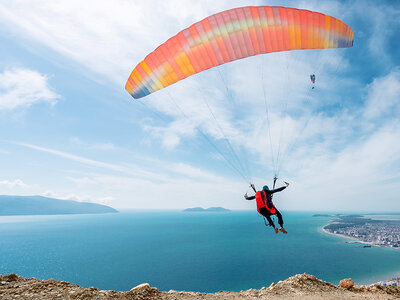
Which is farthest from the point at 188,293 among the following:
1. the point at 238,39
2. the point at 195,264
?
the point at 195,264

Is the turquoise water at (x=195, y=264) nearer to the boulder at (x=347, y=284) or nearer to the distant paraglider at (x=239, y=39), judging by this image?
the boulder at (x=347, y=284)

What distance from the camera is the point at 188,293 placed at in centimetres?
698

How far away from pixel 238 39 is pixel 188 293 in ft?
30.1

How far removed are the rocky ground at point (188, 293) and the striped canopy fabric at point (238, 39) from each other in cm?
730

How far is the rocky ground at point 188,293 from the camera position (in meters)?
5.14

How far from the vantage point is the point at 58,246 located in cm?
9288

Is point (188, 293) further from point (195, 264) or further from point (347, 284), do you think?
point (195, 264)

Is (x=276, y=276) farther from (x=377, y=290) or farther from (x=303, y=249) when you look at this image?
(x=377, y=290)

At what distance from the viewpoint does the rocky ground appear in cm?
514

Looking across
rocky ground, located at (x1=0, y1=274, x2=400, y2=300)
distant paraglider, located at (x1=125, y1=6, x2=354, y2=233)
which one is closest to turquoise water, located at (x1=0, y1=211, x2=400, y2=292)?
rocky ground, located at (x1=0, y1=274, x2=400, y2=300)

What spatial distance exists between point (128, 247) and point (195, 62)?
9728 cm

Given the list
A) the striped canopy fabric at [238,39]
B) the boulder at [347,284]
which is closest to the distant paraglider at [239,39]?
the striped canopy fabric at [238,39]

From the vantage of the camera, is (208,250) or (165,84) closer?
(165,84)

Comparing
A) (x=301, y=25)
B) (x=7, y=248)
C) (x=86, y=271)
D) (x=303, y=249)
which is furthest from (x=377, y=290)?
(x=7, y=248)
